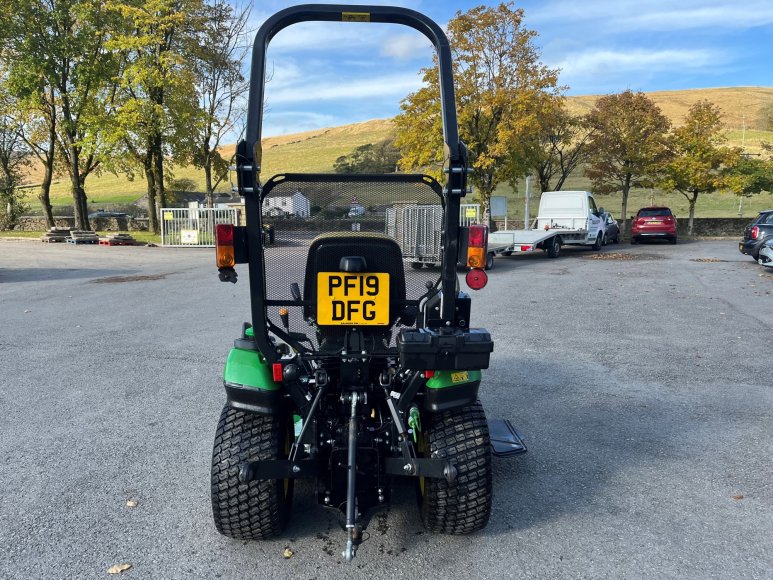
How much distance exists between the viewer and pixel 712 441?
4.61 metres

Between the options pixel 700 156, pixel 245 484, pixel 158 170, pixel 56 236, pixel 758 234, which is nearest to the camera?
pixel 245 484

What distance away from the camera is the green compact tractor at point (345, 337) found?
300 cm

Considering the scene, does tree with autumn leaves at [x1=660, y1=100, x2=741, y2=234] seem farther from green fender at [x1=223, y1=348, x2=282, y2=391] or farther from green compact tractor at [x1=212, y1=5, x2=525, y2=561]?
green fender at [x1=223, y1=348, x2=282, y2=391]

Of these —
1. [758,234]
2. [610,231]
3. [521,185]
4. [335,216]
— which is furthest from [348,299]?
[521,185]

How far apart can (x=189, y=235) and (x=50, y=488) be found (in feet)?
85.4

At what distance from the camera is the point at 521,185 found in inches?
2233

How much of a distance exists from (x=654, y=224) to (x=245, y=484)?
91.3 feet

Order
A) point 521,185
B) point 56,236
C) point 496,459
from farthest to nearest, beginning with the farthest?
point 521,185 < point 56,236 < point 496,459

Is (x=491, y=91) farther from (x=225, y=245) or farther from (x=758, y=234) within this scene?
(x=225, y=245)

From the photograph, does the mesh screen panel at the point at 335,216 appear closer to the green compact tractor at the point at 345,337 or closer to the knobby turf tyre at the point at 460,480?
the green compact tractor at the point at 345,337

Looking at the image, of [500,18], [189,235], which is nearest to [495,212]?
[500,18]

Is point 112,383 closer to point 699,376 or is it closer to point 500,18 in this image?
point 699,376

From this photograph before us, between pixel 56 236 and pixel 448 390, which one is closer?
pixel 448 390

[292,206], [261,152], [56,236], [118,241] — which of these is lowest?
[118,241]
